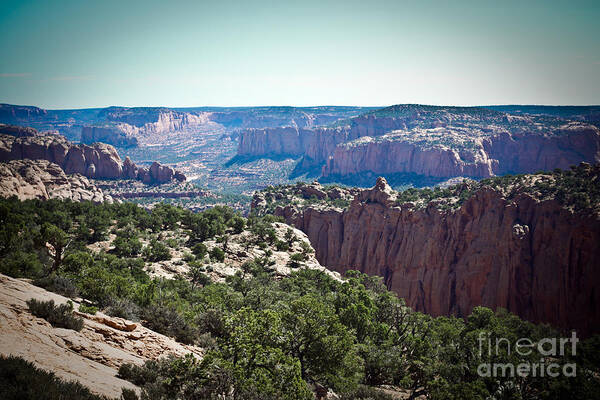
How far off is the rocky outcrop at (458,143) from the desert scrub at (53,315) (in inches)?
4909

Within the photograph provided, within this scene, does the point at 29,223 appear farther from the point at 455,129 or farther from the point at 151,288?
the point at 455,129

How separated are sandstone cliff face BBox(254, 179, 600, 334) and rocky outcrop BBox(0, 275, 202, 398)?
1877 inches

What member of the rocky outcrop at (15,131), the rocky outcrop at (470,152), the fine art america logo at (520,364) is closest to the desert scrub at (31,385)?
the fine art america logo at (520,364)

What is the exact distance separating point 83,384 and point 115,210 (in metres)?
49.2

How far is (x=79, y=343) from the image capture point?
1350 centimetres

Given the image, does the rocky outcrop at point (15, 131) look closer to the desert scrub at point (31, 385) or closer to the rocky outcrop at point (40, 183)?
the rocky outcrop at point (40, 183)

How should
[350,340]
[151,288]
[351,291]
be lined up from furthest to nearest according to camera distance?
[351,291] → [151,288] → [350,340]

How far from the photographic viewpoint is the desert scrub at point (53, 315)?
1384 cm

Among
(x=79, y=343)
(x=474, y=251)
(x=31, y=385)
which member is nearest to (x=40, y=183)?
(x=79, y=343)

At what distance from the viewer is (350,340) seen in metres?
18.8

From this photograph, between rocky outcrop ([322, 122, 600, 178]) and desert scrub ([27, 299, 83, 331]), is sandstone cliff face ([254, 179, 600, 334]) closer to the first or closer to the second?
desert scrub ([27, 299, 83, 331])

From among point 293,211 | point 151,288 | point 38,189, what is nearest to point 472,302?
point 293,211

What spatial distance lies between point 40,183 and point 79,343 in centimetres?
6614

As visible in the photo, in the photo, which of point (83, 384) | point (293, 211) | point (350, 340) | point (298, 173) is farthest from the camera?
point (298, 173)
